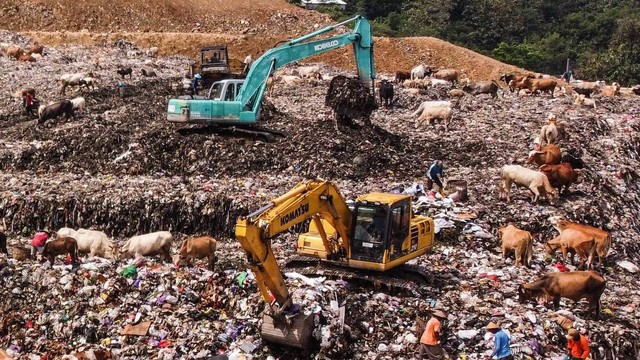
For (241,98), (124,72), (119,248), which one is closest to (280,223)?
(119,248)

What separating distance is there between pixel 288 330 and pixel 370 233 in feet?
6.66

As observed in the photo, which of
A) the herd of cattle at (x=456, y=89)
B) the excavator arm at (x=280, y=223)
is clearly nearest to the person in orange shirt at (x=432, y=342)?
the excavator arm at (x=280, y=223)

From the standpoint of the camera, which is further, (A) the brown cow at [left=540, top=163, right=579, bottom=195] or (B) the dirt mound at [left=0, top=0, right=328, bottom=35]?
(B) the dirt mound at [left=0, top=0, right=328, bottom=35]

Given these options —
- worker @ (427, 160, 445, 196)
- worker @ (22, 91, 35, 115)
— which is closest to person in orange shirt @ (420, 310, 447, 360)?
worker @ (427, 160, 445, 196)

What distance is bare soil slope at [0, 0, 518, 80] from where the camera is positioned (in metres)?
38.7

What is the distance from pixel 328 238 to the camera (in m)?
10.9

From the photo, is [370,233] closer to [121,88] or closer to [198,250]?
[198,250]

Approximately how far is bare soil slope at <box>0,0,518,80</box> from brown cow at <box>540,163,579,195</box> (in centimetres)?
2294

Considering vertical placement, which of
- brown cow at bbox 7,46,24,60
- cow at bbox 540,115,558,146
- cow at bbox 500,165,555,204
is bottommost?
cow at bbox 500,165,555,204

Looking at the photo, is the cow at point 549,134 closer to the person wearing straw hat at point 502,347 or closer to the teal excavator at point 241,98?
the teal excavator at point 241,98

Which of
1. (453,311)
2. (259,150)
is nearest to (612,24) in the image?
(259,150)

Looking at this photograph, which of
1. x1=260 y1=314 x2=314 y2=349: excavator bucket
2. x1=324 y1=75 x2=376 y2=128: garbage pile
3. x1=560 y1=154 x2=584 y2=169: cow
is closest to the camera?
x1=260 y1=314 x2=314 y2=349: excavator bucket

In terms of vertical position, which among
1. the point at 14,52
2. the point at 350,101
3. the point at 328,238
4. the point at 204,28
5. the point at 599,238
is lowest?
the point at 599,238

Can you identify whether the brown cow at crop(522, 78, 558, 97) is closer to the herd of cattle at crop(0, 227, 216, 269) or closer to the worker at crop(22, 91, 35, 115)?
the worker at crop(22, 91, 35, 115)
